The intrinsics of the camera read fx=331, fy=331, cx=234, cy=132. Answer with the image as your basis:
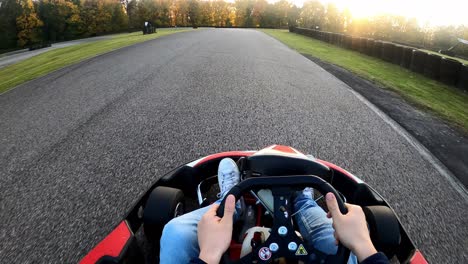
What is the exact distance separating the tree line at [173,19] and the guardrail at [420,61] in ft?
54.4

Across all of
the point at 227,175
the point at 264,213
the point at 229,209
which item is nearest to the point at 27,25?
the point at 227,175

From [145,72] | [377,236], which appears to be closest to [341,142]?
[377,236]

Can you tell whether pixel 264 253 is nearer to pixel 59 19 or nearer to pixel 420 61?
pixel 420 61

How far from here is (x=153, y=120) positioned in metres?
5.11

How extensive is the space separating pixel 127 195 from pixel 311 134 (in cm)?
262

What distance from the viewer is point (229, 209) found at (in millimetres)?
1716

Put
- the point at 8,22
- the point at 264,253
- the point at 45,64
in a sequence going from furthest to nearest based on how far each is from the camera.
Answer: the point at 8,22
the point at 45,64
the point at 264,253

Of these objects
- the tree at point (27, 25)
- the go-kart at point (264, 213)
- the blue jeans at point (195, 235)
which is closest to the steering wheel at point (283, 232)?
the go-kart at point (264, 213)

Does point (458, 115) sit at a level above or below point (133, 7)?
below

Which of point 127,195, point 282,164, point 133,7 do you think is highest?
point 133,7

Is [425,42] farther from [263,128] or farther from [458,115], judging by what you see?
[263,128]

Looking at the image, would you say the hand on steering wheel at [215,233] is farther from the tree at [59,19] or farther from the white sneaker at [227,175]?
the tree at [59,19]

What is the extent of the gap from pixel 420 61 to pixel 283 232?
34.6ft

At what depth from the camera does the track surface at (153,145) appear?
9.16 ft
